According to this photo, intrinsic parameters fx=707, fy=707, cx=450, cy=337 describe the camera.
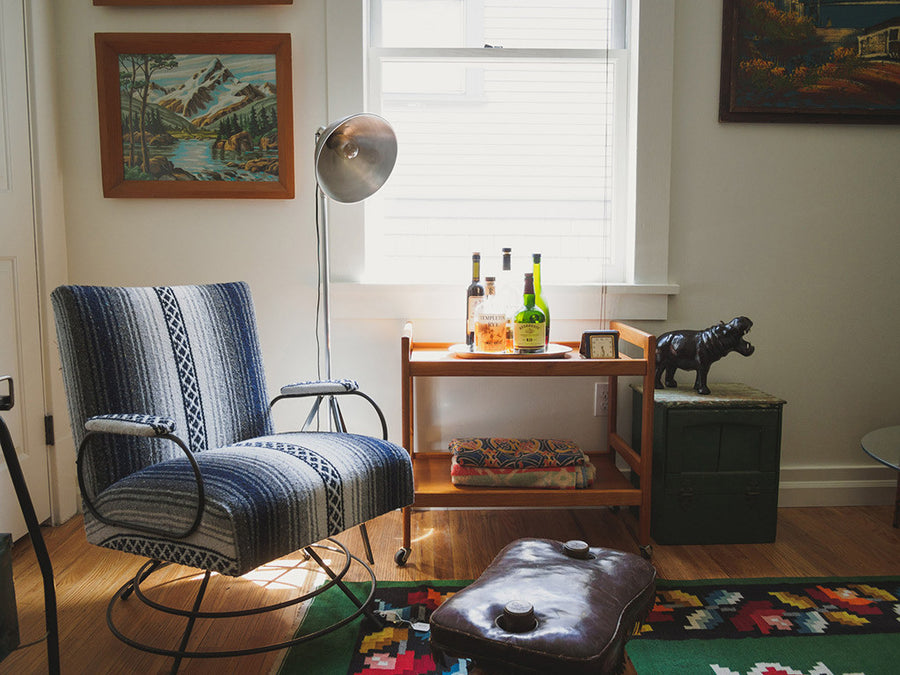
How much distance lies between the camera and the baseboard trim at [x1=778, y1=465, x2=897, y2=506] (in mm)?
2730

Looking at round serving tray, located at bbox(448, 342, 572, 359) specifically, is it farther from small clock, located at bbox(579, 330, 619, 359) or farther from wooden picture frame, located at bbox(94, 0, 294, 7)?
wooden picture frame, located at bbox(94, 0, 294, 7)

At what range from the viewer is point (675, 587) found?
2041 millimetres

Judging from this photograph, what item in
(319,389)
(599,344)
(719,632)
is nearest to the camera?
(719,632)

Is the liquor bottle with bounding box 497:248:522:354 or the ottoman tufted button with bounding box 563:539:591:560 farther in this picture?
the liquor bottle with bounding box 497:248:522:354

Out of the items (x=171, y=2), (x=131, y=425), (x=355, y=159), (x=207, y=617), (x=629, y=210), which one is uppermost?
(x=171, y=2)

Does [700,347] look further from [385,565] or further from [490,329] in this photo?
[385,565]

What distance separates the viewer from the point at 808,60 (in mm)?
2572

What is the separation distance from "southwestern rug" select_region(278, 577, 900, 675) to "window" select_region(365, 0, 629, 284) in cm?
122

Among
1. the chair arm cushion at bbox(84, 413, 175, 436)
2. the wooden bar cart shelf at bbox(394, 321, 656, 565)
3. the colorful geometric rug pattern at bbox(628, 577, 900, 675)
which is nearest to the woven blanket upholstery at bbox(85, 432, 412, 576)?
the chair arm cushion at bbox(84, 413, 175, 436)

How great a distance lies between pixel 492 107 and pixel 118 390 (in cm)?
Result: 166

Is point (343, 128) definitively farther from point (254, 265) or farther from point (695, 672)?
point (695, 672)

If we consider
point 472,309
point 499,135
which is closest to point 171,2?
point 499,135

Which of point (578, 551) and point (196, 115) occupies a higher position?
point (196, 115)

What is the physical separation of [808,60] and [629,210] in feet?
2.70
